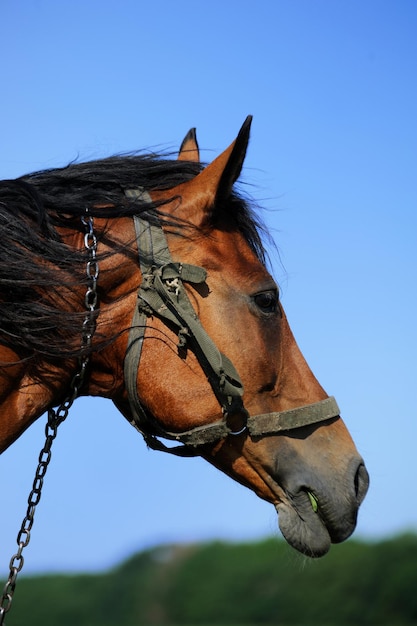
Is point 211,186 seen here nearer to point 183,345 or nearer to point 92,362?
point 183,345

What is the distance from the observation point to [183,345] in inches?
147

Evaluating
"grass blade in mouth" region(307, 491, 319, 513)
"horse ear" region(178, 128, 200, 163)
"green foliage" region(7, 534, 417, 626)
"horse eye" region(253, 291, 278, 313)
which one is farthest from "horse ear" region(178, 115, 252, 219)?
"green foliage" region(7, 534, 417, 626)

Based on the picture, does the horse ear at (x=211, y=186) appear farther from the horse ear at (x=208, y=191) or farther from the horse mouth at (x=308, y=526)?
the horse mouth at (x=308, y=526)

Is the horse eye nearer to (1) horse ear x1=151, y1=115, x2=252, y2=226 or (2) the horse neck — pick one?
(1) horse ear x1=151, y1=115, x2=252, y2=226

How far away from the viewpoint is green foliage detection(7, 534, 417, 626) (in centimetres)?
1970

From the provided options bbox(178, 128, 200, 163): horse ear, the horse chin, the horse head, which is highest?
bbox(178, 128, 200, 163): horse ear

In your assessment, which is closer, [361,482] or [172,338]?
[172,338]

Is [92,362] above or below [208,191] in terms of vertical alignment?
below

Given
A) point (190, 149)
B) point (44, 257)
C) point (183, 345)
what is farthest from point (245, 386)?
point (190, 149)

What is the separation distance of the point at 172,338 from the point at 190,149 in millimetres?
1618

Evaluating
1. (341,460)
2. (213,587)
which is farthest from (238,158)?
(213,587)

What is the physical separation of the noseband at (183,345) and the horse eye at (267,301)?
30cm

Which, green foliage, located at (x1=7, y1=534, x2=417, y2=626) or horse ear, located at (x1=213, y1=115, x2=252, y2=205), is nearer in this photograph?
horse ear, located at (x1=213, y1=115, x2=252, y2=205)

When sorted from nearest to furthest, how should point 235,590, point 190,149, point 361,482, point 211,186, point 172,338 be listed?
point 172,338 → point 361,482 → point 211,186 → point 190,149 → point 235,590
